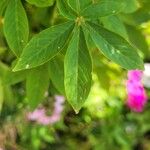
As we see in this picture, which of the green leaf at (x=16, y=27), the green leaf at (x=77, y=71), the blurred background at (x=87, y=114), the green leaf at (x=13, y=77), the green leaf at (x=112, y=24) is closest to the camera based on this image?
the green leaf at (x=77, y=71)

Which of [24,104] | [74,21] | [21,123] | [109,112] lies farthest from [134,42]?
[109,112]

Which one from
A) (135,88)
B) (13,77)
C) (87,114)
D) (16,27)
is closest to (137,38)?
(13,77)

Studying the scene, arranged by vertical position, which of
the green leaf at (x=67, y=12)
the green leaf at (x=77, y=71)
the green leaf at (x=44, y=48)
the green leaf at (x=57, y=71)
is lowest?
the green leaf at (x=57, y=71)

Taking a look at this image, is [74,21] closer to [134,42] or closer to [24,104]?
[134,42]

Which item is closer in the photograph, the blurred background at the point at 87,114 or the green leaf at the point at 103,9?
the green leaf at the point at 103,9

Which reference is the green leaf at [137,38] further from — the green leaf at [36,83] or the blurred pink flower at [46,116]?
the blurred pink flower at [46,116]

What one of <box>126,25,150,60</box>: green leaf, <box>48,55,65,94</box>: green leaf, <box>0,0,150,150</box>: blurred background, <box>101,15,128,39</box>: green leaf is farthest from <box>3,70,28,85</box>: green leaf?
<box>126,25,150,60</box>: green leaf

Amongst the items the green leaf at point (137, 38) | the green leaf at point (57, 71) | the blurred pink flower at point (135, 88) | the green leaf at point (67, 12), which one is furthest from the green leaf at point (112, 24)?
the blurred pink flower at point (135, 88)

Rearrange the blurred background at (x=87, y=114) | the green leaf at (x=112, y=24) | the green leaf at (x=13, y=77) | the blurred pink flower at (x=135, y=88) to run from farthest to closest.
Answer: the blurred pink flower at (x=135, y=88) → the blurred background at (x=87, y=114) → the green leaf at (x=13, y=77) → the green leaf at (x=112, y=24)

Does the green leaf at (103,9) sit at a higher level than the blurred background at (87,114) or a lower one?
higher
